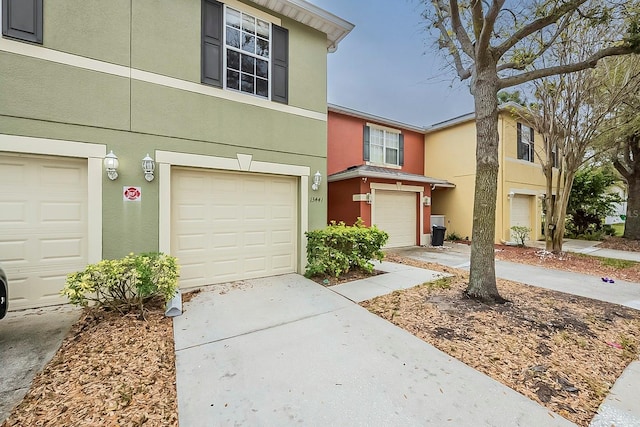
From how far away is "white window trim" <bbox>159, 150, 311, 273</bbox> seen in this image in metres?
4.82

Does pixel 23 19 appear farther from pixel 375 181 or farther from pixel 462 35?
pixel 375 181

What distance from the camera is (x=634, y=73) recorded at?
7.50 meters

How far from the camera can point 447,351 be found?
3105mm

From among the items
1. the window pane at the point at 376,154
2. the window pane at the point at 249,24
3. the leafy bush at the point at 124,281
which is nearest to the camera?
the leafy bush at the point at 124,281

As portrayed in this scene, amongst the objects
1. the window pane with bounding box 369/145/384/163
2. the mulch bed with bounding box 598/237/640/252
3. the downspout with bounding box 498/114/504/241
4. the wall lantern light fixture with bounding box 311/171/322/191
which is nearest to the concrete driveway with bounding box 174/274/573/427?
the wall lantern light fixture with bounding box 311/171/322/191

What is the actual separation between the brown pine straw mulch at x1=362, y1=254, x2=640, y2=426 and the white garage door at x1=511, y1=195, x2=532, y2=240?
27.1 feet

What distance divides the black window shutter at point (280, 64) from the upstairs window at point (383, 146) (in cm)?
593

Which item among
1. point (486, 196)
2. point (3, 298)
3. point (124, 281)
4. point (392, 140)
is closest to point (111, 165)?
point (124, 281)

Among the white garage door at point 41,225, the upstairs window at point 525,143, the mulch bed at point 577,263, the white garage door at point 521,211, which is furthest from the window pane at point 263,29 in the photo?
the white garage door at point 521,211

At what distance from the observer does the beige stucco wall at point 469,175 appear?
1158 cm

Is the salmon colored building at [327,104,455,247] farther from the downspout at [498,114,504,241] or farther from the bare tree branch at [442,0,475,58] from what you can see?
the bare tree branch at [442,0,475,58]

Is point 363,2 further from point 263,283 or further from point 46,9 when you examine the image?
point 263,283

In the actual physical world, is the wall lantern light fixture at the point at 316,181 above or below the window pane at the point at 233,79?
below

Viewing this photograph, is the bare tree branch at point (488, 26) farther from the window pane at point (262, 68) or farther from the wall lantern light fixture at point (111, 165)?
the wall lantern light fixture at point (111, 165)
